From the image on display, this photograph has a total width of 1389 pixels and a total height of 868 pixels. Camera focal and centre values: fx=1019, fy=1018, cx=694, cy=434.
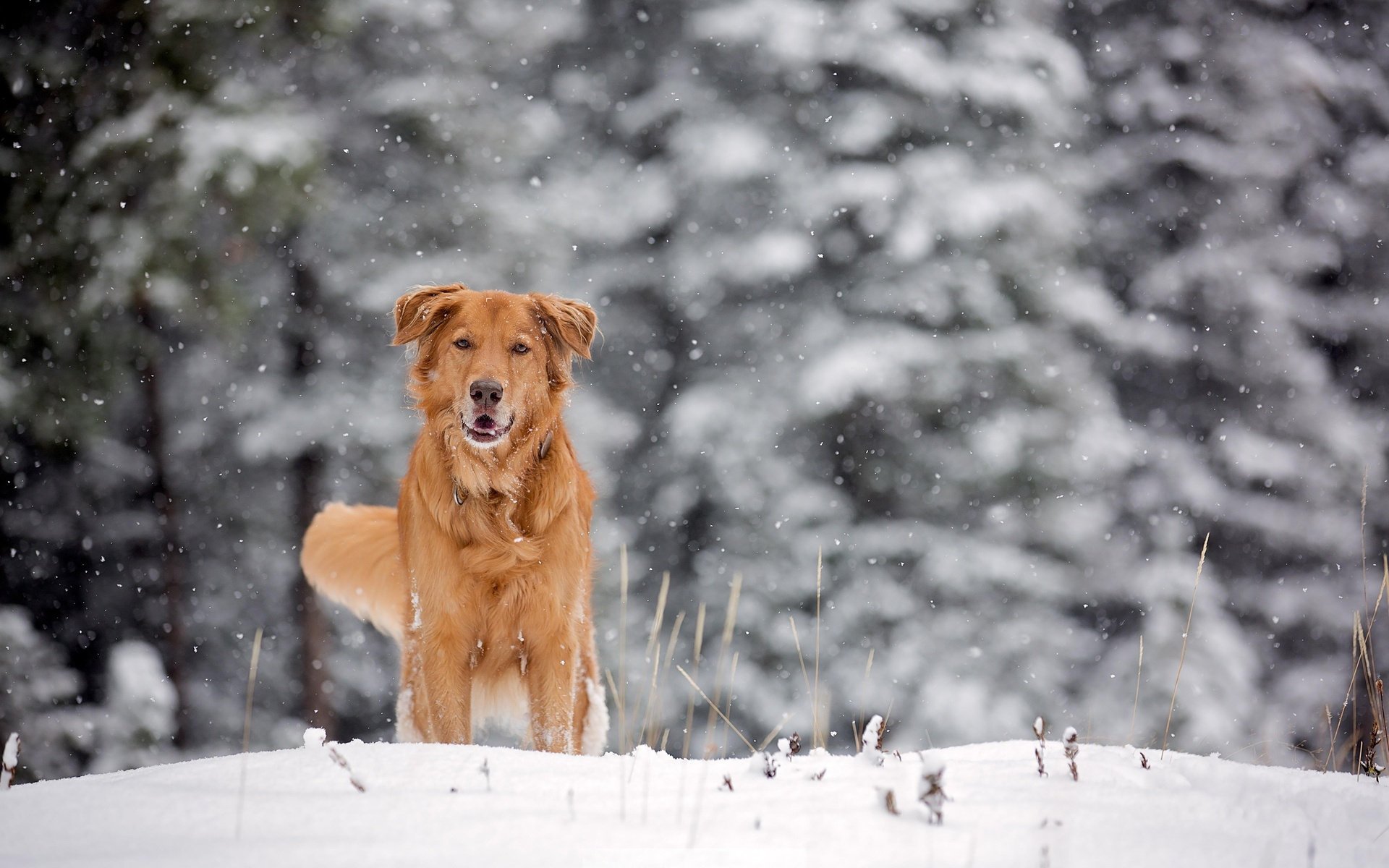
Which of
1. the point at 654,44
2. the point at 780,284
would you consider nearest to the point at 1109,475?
the point at 780,284

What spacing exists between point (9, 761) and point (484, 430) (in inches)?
70.3

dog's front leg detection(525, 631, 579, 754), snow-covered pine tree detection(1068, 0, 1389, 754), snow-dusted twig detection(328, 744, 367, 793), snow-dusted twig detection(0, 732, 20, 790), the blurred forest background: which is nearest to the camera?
snow-dusted twig detection(328, 744, 367, 793)

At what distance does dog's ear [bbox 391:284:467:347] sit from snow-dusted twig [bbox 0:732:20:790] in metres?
1.92

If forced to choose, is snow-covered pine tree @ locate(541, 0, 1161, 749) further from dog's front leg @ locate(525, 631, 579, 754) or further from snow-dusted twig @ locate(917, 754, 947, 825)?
snow-dusted twig @ locate(917, 754, 947, 825)

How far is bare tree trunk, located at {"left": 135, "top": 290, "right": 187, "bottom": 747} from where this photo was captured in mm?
8938

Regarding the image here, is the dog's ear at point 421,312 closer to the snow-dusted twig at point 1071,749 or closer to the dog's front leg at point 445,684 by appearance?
the dog's front leg at point 445,684

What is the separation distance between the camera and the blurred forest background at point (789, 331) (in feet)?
27.3

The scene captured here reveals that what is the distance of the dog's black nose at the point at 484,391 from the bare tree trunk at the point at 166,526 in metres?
6.23

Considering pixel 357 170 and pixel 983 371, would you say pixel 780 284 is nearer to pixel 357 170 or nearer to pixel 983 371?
pixel 983 371

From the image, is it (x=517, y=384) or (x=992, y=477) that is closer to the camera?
(x=517, y=384)

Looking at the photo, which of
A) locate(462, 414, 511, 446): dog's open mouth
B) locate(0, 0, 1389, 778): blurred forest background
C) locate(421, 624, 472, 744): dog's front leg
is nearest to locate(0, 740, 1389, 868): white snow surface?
locate(421, 624, 472, 744): dog's front leg

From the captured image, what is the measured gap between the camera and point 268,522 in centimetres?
965

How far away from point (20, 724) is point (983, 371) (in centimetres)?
869

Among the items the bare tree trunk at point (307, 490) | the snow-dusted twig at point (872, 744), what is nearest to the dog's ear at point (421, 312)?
the snow-dusted twig at point (872, 744)
